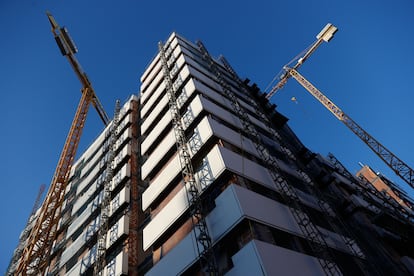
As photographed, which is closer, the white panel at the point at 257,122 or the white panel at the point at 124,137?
the white panel at the point at 257,122

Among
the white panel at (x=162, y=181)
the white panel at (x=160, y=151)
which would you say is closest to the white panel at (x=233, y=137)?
the white panel at (x=162, y=181)

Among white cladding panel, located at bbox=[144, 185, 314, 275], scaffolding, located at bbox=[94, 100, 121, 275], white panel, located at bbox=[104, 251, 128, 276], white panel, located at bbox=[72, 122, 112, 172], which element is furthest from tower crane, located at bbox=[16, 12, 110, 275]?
white cladding panel, located at bbox=[144, 185, 314, 275]

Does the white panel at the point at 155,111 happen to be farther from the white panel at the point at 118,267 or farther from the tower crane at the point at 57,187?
the tower crane at the point at 57,187

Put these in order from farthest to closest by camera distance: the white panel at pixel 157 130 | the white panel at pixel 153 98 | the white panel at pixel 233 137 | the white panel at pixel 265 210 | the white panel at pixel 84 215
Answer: the white panel at pixel 153 98
the white panel at pixel 84 215
the white panel at pixel 157 130
the white panel at pixel 233 137
the white panel at pixel 265 210

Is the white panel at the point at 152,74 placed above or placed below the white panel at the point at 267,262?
above

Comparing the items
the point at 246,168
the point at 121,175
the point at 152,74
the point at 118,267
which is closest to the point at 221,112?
the point at 246,168

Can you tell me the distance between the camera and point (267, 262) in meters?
12.5

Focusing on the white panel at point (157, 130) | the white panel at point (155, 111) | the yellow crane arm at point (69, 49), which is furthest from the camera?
the yellow crane arm at point (69, 49)

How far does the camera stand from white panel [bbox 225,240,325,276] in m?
12.3

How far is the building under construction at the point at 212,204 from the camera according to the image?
15.1 meters

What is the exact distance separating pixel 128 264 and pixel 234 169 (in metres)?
12.2

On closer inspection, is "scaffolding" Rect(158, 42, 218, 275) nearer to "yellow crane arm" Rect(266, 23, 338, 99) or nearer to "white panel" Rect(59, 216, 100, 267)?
"white panel" Rect(59, 216, 100, 267)

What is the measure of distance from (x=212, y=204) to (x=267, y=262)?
5428 millimetres

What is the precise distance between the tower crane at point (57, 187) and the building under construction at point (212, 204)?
1441 mm
